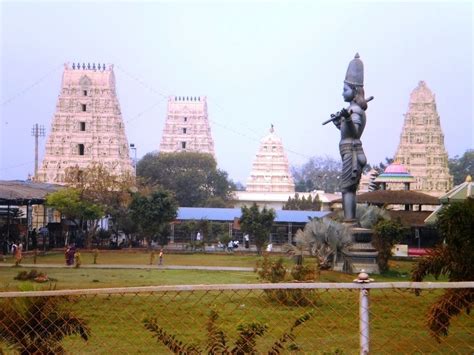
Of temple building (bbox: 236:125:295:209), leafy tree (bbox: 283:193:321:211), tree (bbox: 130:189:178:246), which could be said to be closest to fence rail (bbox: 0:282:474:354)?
tree (bbox: 130:189:178:246)

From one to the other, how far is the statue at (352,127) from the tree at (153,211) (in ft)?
53.0

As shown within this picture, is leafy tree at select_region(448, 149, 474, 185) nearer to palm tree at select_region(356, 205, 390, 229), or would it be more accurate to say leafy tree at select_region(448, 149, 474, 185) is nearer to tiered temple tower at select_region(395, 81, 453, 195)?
tiered temple tower at select_region(395, 81, 453, 195)

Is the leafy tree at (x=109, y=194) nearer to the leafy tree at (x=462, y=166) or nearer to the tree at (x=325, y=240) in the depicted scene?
the tree at (x=325, y=240)

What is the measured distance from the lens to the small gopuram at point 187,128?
82.6 metres

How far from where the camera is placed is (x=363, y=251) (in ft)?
80.1

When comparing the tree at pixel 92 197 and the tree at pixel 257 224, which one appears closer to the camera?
the tree at pixel 257 224

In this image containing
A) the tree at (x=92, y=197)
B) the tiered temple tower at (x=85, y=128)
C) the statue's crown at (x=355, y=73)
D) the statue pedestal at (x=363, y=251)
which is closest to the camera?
the statue pedestal at (x=363, y=251)

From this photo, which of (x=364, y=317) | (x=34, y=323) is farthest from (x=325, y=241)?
(x=364, y=317)

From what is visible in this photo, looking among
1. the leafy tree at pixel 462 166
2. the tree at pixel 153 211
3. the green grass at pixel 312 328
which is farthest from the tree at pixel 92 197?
the leafy tree at pixel 462 166

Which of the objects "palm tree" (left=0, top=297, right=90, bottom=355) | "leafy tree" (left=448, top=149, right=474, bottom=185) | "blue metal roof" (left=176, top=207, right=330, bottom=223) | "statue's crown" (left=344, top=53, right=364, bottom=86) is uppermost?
"leafy tree" (left=448, top=149, right=474, bottom=185)

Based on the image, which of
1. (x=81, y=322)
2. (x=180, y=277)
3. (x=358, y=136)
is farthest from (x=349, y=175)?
(x=81, y=322)

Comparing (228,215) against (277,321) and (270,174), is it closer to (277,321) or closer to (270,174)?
(270,174)

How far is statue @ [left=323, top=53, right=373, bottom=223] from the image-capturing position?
2431 centimetres

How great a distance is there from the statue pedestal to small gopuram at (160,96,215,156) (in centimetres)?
5732
